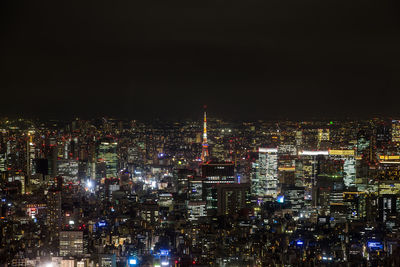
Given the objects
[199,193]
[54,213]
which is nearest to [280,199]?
[199,193]

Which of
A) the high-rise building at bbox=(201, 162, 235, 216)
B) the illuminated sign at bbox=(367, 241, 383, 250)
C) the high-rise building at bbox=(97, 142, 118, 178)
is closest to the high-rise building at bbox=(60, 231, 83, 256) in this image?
the illuminated sign at bbox=(367, 241, 383, 250)

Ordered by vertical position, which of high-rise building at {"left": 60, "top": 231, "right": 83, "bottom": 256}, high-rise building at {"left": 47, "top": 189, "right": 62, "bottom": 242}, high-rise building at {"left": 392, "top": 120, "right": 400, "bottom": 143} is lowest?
high-rise building at {"left": 60, "top": 231, "right": 83, "bottom": 256}

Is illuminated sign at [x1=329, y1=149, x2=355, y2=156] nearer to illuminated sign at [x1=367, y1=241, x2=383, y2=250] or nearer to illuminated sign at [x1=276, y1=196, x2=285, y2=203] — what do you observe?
illuminated sign at [x1=276, y1=196, x2=285, y2=203]

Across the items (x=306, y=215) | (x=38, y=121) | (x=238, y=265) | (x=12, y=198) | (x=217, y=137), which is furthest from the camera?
(x=217, y=137)

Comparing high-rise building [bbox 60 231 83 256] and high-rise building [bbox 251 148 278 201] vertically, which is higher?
high-rise building [bbox 251 148 278 201]

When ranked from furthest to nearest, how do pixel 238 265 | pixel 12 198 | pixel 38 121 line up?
1. pixel 12 198
2. pixel 38 121
3. pixel 238 265

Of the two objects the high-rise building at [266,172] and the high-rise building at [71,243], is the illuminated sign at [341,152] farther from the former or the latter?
Result: the high-rise building at [71,243]

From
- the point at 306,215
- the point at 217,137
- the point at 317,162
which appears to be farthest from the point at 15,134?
the point at 317,162

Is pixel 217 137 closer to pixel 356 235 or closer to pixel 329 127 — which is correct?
pixel 329 127

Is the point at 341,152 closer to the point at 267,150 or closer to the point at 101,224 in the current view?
the point at 267,150
